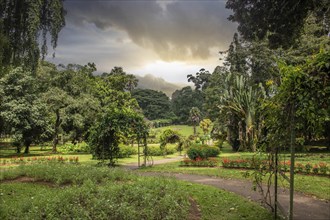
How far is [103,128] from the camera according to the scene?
21.2 metres

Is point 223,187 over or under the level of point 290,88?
under

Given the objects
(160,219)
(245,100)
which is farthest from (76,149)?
(160,219)

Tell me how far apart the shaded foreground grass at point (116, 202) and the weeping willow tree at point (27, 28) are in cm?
483

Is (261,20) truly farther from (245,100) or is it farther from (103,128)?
(245,100)

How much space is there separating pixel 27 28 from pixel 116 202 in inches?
256

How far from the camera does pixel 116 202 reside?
830cm

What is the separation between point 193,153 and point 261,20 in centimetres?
1299

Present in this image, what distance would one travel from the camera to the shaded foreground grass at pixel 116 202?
714cm

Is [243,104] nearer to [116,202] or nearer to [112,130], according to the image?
[112,130]

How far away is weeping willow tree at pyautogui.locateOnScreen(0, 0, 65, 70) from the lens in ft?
32.2

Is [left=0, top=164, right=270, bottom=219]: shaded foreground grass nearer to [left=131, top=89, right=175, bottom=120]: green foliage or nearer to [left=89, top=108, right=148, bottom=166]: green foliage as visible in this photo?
[left=89, top=108, right=148, bottom=166]: green foliage

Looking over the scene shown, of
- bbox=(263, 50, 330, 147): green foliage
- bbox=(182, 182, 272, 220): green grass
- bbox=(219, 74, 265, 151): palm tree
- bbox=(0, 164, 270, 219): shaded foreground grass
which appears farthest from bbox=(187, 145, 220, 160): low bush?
bbox=(263, 50, 330, 147): green foliage

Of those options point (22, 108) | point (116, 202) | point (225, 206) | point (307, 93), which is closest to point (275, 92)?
point (307, 93)

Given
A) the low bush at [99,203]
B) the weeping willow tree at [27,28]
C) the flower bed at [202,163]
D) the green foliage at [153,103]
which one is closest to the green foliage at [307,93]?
the low bush at [99,203]
